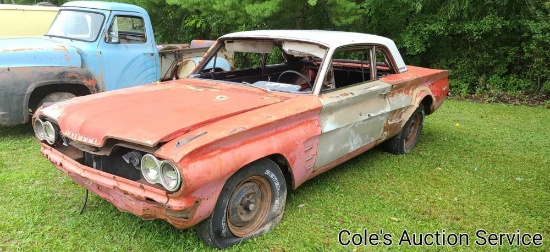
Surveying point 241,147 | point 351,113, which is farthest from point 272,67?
point 241,147

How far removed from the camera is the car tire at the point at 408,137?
5102 millimetres

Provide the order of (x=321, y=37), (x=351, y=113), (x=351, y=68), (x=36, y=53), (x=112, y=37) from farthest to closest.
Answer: (x=112, y=37), (x=36, y=53), (x=351, y=68), (x=321, y=37), (x=351, y=113)

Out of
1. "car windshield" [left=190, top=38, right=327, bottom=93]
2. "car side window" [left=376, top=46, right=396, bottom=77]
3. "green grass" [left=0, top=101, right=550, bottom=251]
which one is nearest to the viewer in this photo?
"green grass" [left=0, top=101, right=550, bottom=251]

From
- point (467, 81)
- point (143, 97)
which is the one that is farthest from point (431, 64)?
point (143, 97)

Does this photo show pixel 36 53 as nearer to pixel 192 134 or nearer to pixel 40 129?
pixel 40 129

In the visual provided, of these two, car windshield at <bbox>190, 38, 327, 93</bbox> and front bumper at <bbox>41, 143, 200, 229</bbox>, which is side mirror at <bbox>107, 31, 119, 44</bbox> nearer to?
car windshield at <bbox>190, 38, 327, 93</bbox>

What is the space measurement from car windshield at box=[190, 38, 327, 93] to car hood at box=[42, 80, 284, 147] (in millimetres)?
414

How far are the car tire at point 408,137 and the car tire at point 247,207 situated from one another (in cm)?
230

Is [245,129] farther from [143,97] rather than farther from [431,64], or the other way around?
[431,64]

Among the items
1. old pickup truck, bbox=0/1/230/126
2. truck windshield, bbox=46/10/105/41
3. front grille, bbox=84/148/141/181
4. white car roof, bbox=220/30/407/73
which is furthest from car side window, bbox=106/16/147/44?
front grille, bbox=84/148/141/181

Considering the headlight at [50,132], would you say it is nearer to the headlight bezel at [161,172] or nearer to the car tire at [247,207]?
the headlight bezel at [161,172]

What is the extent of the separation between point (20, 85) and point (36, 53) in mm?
502

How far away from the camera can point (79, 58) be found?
5758mm

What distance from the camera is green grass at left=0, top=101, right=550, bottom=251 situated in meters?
3.16
